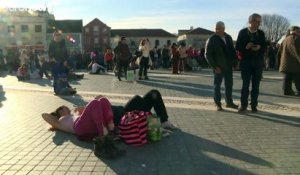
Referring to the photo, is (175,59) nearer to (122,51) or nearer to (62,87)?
(122,51)

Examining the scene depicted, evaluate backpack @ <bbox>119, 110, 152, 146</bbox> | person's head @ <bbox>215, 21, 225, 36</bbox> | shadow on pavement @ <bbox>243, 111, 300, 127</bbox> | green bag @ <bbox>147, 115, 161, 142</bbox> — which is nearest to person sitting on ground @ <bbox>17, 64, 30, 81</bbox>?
person's head @ <bbox>215, 21, 225, 36</bbox>

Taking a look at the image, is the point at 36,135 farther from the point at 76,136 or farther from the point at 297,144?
the point at 297,144

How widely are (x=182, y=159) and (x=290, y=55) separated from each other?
7.46m

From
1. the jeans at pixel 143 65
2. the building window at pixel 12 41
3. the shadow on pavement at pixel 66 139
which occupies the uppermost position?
the building window at pixel 12 41

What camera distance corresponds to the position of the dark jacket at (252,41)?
8844 millimetres

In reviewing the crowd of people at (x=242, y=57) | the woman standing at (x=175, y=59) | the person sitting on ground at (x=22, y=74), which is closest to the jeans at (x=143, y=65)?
the woman standing at (x=175, y=59)

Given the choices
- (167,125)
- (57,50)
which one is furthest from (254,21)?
(57,50)

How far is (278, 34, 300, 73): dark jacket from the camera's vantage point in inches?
452

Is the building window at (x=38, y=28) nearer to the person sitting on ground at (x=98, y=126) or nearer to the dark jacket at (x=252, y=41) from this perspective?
the dark jacket at (x=252, y=41)

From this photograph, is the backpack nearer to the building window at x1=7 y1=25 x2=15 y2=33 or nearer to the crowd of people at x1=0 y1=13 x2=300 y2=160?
the crowd of people at x1=0 y1=13 x2=300 y2=160

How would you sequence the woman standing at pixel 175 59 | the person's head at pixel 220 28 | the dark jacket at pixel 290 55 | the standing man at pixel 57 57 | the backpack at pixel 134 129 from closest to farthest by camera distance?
the backpack at pixel 134 129, the person's head at pixel 220 28, the dark jacket at pixel 290 55, the standing man at pixel 57 57, the woman standing at pixel 175 59

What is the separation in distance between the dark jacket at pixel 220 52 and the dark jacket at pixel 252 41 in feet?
1.21

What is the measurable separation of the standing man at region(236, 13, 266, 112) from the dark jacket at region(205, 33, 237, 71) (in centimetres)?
30

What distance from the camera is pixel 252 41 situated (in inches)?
348
